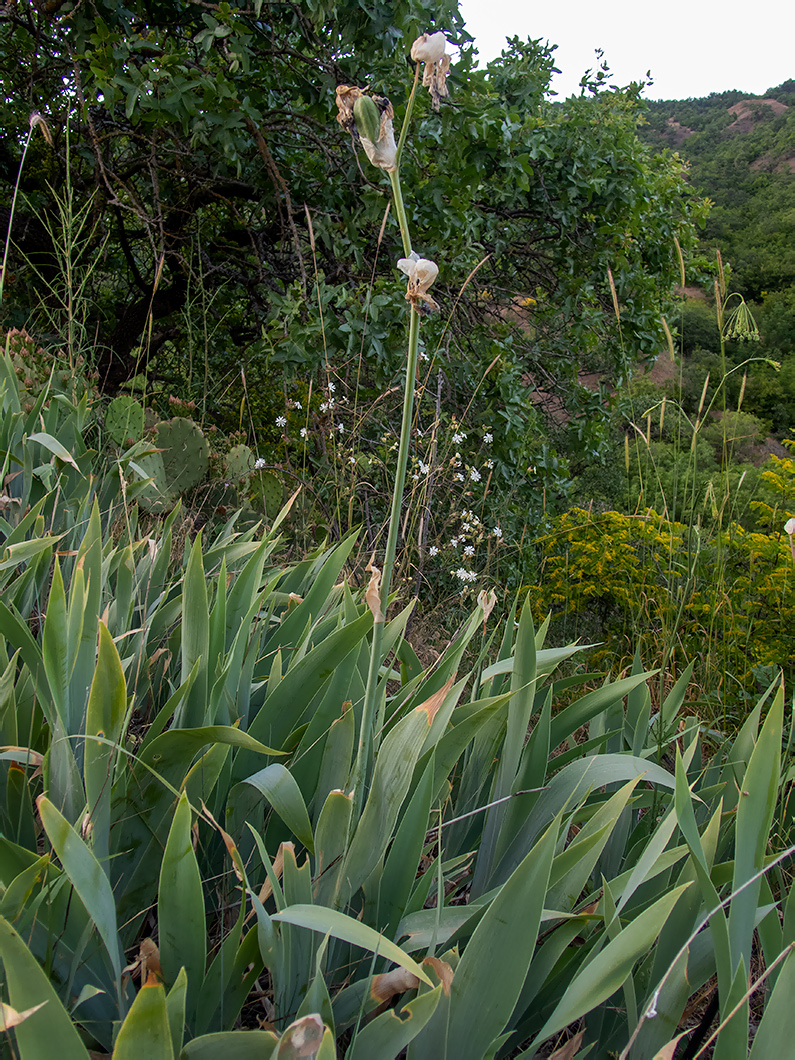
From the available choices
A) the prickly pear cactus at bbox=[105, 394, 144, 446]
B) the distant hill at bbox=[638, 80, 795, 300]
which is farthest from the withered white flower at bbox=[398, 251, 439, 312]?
the distant hill at bbox=[638, 80, 795, 300]

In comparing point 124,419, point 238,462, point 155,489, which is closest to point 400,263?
point 155,489

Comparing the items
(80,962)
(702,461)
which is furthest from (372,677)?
(702,461)

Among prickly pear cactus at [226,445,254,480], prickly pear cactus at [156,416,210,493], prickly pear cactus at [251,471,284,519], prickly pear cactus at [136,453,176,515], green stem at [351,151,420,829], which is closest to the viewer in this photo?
green stem at [351,151,420,829]

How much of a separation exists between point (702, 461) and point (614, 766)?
13.1m

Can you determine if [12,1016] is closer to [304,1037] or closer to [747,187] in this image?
[304,1037]

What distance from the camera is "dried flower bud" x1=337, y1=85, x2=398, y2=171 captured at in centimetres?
55

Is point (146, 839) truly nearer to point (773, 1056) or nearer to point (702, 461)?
point (773, 1056)

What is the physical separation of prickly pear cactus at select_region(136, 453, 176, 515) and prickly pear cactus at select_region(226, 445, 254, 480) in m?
0.28

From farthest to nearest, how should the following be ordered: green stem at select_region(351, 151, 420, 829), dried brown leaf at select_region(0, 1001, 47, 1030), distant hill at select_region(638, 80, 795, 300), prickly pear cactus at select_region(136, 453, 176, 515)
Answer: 1. distant hill at select_region(638, 80, 795, 300)
2. prickly pear cactus at select_region(136, 453, 176, 515)
3. green stem at select_region(351, 151, 420, 829)
4. dried brown leaf at select_region(0, 1001, 47, 1030)

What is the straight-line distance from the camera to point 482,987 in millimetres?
592

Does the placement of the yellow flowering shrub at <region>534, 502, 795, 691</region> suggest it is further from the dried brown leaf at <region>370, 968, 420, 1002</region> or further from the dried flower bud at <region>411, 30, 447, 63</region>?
the dried flower bud at <region>411, 30, 447, 63</region>

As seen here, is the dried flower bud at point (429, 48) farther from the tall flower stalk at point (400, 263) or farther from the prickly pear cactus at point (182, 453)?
the prickly pear cactus at point (182, 453)

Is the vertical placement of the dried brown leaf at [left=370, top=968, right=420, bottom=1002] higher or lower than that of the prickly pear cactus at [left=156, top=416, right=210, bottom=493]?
lower

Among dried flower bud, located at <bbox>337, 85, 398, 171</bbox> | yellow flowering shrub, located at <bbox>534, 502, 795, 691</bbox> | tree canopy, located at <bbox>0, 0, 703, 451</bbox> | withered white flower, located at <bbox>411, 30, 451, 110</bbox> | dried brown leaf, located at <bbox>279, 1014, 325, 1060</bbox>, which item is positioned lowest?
yellow flowering shrub, located at <bbox>534, 502, 795, 691</bbox>
